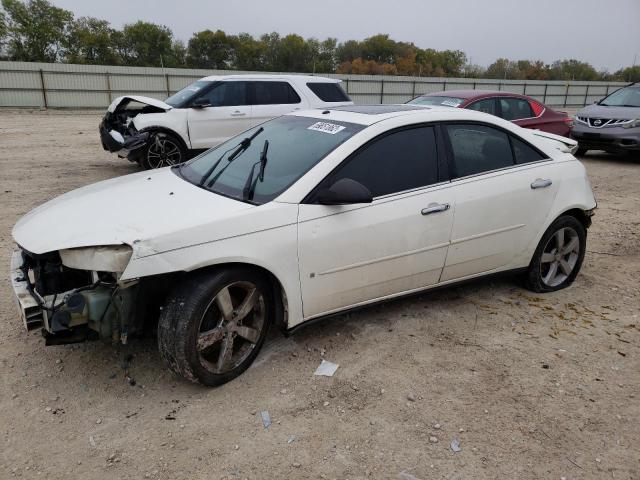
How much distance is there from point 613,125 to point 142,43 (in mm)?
72469

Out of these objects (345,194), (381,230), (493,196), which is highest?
(345,194)

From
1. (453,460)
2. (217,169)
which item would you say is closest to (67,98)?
(217,169)

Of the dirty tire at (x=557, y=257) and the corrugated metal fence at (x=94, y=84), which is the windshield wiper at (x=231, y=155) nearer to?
the dirty tire at (x=557, y=257)

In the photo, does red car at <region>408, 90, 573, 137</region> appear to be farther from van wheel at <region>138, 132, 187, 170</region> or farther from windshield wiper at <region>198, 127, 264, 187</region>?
windshield wiper at <region>198, 127, 264, 187</region>

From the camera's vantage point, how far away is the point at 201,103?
30.3 feet

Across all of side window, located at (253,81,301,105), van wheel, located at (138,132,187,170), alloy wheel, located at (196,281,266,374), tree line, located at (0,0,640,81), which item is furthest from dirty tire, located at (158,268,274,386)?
tree line, located at (0,0,640,81)

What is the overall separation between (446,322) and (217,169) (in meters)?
2.10

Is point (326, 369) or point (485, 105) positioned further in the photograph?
point (485, 105)

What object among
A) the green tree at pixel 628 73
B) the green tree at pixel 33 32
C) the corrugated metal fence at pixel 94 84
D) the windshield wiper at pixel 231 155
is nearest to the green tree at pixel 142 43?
the green tree at pixel 33 32

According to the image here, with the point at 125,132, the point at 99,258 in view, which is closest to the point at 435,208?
the point at 99,258

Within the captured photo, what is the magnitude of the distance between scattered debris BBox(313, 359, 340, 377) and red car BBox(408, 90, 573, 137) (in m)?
6.66

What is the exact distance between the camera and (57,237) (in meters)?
2.96

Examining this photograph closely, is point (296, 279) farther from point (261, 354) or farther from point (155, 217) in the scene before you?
point (155, 217)

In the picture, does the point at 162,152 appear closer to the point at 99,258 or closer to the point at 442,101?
the point at 442,101
